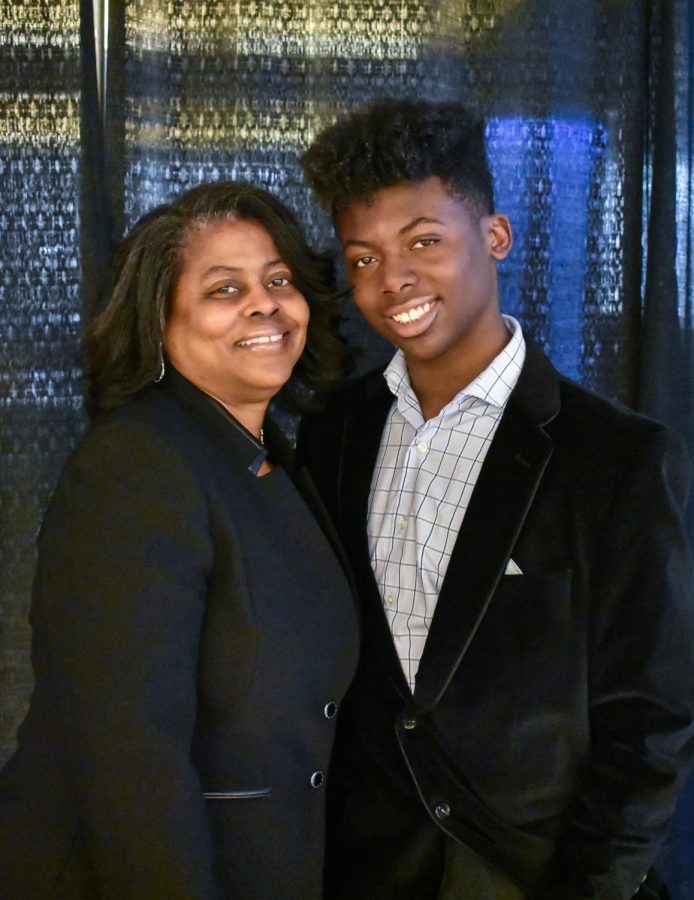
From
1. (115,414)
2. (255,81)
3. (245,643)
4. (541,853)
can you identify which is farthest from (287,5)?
(541,853)

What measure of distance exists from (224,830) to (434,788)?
30 cm

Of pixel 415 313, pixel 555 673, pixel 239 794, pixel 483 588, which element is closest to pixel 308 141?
pixel 415 313

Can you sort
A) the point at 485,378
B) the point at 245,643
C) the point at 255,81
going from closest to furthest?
the point at 245,643
the point at 485,378
the point at 255,81

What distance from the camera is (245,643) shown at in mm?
1197

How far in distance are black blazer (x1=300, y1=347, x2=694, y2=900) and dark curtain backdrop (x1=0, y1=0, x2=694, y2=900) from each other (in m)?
0.58

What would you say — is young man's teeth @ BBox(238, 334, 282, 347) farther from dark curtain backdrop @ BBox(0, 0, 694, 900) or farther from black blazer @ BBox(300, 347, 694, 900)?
dark curtain backdrop @ BBox(0, 0, 694, 900)

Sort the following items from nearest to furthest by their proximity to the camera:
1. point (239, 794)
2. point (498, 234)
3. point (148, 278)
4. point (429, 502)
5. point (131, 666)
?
1. point (131, 666)
2. point (239, 794)
3. point (148, 278)
4. point (429, 502)
5. point (498, 234)

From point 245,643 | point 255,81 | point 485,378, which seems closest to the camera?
point 245,643

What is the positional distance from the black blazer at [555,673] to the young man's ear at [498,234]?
0.27 metres

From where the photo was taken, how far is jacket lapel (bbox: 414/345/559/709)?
4.29ft

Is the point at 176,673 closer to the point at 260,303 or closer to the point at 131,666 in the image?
the point at 131,666

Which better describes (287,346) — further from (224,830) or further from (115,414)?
(224,830)

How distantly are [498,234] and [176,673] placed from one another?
857mm

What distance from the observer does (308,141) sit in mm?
1839
